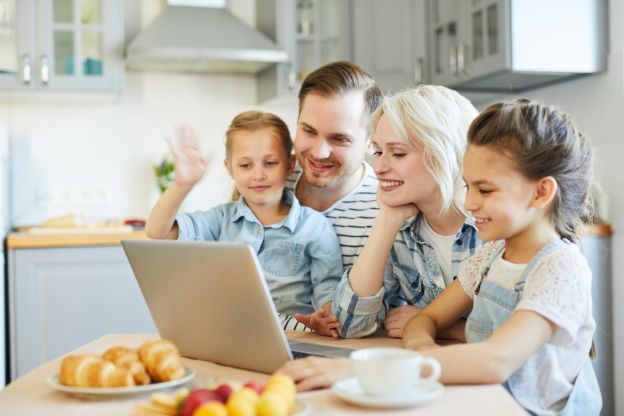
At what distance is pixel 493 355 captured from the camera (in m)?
1.11

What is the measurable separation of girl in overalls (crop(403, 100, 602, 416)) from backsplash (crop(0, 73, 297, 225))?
8.11 ft

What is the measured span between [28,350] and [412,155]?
2.16 m

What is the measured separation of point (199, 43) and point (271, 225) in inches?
75.5

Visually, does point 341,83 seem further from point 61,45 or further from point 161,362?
point 61,45

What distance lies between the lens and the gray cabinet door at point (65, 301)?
3.15 m

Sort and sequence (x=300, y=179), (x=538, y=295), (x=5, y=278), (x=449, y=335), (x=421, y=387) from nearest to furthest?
(x=421, y=387) → (x=538, y=295) → (x=449, y=335) → (x=300, y=179) → (x=5, y=278)

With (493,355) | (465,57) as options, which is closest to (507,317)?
(493,355)

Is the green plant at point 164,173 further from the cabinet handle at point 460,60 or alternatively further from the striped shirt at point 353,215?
the striped shirt at point 353,215

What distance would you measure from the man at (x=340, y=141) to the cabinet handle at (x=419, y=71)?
1.77 metres

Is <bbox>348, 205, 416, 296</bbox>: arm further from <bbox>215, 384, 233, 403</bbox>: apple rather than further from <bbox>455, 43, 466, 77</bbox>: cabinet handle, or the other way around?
<bbox>455, 43, 466, 77</bbox>: cabinet handle

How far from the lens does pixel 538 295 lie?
1.17 metres

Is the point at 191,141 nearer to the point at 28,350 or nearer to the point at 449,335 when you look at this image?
the point at 449,335

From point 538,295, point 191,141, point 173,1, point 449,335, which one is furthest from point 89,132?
point 538,295

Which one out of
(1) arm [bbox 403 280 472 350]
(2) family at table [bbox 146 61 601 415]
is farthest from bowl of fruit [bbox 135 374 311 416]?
(1) arm [bbox 403 280 472 350]
